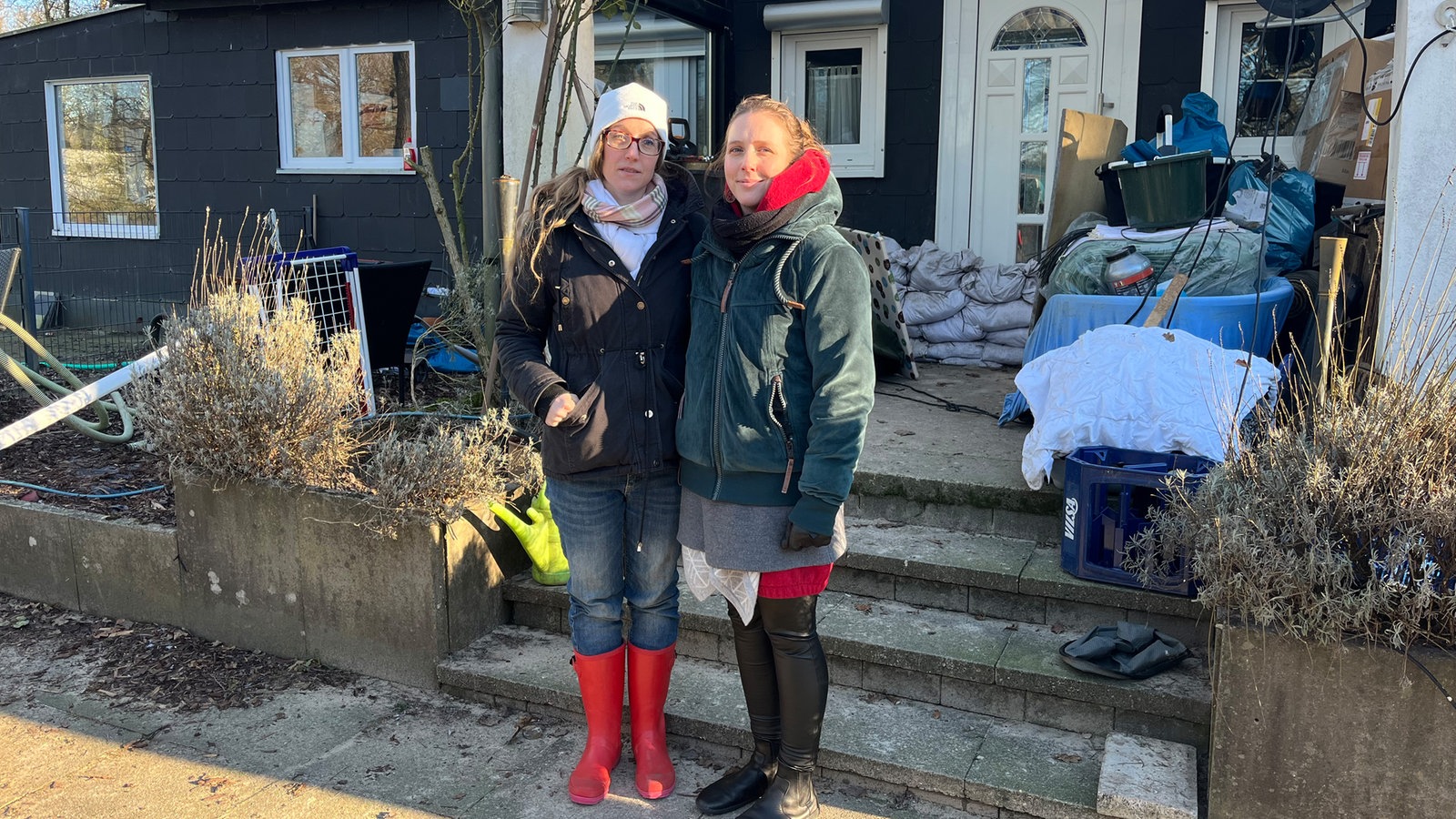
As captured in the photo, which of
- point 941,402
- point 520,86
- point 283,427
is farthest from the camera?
point 941,402

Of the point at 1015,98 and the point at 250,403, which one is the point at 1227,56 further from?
the point at 250,403

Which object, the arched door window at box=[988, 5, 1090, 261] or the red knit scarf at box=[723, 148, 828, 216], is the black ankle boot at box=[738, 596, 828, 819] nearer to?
the red knit scarf at box=[723, 148, 828, 216]

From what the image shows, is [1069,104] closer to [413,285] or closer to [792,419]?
[413,285]

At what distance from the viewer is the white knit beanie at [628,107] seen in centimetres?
264

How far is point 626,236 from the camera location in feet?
9.07

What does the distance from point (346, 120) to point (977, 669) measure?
7.62m

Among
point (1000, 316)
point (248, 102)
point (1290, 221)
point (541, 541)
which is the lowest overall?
point (541, 541)

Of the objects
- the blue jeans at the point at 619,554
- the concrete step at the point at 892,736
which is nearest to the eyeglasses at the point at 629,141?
the blue jeans at the point at 619,554

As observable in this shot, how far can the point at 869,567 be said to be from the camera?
3652 millimetres

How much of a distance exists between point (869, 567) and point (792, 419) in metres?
1.31

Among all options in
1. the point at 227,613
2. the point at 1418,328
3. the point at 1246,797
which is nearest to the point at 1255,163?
the point at 1418,328

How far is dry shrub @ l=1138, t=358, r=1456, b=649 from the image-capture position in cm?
242

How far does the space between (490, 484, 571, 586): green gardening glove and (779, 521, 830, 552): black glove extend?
1.44m

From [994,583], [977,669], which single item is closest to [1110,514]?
[994,583]
